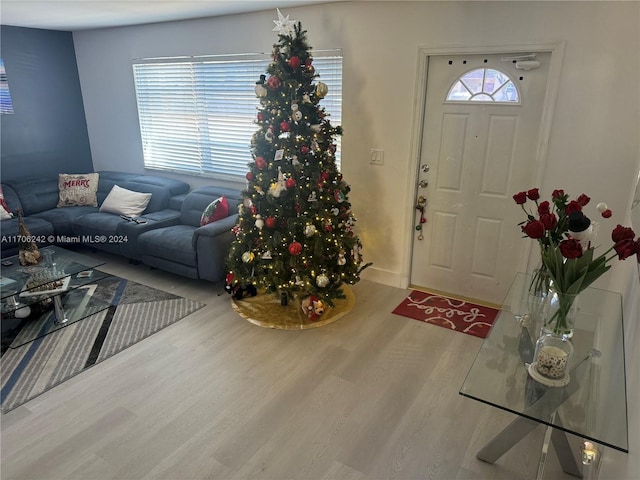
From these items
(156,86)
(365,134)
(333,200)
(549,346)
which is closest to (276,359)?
→ (333,200)

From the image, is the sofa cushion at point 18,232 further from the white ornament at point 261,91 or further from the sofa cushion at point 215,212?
the white ornament at point 261,91

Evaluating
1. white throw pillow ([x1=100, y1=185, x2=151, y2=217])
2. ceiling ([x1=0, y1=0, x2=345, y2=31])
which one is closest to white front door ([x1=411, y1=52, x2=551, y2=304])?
ceiling ([x1=0, y1=0, x2=345, y2=31])

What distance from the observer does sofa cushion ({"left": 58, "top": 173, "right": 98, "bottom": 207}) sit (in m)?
5.01

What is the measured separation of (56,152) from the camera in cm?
536

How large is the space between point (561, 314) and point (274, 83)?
94.3 inches

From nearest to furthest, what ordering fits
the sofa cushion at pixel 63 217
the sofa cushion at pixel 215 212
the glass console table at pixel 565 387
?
the glass console table at pixel 565 387, the sofa cushion at pixel 215 212, the sofa cushion at pixel 63 217

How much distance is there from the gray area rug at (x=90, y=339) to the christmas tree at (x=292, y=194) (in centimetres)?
76

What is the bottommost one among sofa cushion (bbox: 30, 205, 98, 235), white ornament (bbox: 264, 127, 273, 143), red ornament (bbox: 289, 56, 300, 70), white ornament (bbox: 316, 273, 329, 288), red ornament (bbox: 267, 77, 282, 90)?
white ornament (bbox: 316, 273, 329, 288)

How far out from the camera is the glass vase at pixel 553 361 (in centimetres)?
160

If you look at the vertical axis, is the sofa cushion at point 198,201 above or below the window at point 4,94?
below

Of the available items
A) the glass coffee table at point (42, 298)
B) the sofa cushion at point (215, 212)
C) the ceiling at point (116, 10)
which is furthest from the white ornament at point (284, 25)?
the glass coffee table at point (42, 298)

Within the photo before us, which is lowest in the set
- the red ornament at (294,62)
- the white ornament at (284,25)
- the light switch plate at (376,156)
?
the light switch plate at (376,156)

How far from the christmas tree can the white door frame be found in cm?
65

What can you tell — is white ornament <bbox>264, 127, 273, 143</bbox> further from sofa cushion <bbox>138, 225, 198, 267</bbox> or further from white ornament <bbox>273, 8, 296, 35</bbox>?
sofa cushion <bbox>138, 225, 198, 267</bbox>
